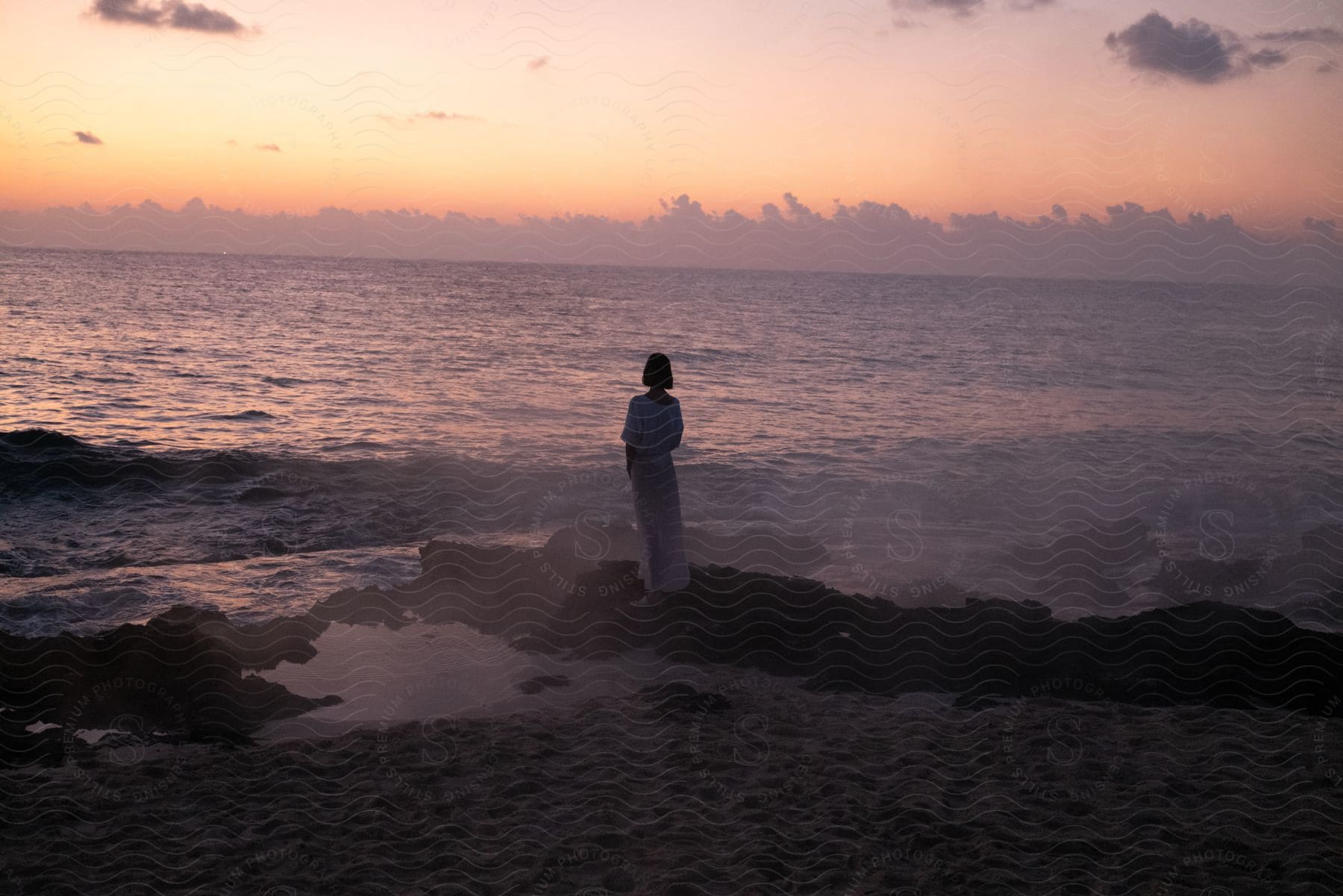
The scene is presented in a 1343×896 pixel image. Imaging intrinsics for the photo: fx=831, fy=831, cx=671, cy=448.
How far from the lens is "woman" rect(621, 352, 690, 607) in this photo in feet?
23.6

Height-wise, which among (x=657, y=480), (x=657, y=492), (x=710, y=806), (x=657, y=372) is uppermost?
(x=657, y=372)

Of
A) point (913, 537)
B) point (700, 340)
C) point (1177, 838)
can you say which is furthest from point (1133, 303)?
point (1177, 838)

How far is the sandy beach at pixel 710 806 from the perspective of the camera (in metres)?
4.25

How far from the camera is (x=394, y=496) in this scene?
46.5 feet

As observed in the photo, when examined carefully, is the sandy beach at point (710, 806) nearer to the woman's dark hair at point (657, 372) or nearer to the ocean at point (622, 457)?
the woman's dark hair at point (657, 372)

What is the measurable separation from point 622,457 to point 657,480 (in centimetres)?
970

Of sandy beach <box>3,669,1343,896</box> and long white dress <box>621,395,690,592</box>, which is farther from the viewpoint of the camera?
long white dress <box>621,395,690,592</box>

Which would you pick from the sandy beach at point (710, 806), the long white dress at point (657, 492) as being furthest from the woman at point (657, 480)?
the sandy beach at point (710, 806)

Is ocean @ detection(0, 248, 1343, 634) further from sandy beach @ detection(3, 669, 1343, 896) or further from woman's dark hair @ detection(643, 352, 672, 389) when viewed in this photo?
sandy beach @ detection(3, 669, 1343, 896)

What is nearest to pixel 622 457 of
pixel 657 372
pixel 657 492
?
pixel 657 492

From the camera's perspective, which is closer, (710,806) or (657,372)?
(710,806)

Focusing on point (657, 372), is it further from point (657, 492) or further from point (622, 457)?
point (622, 457)

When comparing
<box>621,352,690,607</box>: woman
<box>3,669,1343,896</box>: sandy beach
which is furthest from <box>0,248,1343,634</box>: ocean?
<box>3,669,1343,896</box>: sandy beach

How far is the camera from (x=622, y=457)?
17.2 m
